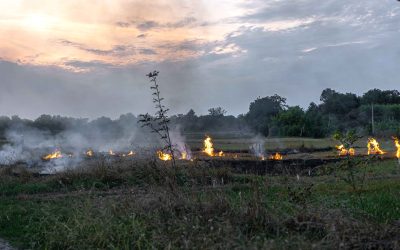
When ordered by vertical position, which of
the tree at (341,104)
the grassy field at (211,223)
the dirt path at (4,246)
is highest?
the tree at (341,104)

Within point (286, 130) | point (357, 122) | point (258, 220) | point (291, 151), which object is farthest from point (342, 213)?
point (357, 122)

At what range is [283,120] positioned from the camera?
185 feet

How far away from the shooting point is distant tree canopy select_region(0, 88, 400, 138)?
49.0 m

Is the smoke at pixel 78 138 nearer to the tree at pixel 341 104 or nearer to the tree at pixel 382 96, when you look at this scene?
the tree at pixel 341 104

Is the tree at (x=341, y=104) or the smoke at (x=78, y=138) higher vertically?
the tree at (x=341, y=104)

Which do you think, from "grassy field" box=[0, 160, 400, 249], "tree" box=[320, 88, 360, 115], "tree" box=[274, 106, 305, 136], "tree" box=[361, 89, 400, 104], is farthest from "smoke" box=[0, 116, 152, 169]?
"tree" box=[361, 89, 400, 104]

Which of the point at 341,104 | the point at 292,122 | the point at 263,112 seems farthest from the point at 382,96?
the point at 292,122

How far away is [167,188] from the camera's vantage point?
8.17 m

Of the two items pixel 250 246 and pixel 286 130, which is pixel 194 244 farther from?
pixel 286 130

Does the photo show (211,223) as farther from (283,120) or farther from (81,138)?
(283,120)

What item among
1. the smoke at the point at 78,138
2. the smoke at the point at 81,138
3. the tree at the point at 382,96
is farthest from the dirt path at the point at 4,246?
the tree at the point at 382,96

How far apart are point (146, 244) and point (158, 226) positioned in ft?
1.47

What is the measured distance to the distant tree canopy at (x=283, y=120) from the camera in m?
49.0

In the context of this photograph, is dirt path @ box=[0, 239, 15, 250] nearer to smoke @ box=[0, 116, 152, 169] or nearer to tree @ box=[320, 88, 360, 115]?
smoke @ box=[0, 116, 152, 169]
